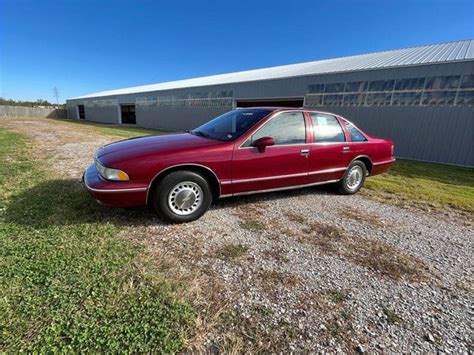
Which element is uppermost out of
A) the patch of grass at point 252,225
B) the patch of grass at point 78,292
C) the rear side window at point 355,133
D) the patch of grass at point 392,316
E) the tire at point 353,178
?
the rear side window at point 355,133

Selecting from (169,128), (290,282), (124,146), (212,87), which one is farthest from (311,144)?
(169,128)

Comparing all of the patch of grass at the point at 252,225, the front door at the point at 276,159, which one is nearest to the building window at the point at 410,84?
the front door at the point at 276,159

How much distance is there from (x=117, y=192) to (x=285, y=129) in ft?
8.62

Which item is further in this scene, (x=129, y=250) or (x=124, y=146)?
(x=124, y=146)

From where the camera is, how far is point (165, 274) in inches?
95.9

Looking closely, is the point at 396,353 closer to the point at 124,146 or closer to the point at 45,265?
the point at 45,265

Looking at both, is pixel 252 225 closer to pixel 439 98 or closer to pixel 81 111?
pixel 439 98

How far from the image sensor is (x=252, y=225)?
3598 mm

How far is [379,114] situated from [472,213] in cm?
783

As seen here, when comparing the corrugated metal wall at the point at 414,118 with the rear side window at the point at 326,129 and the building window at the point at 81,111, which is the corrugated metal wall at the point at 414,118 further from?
the building window at the point at 81,111

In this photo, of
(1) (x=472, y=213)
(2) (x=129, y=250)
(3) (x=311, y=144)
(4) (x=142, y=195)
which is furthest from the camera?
(1) (x=472, y=213)

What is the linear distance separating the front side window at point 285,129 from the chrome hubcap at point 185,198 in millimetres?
1044

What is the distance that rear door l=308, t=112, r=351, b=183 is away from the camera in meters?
4.40

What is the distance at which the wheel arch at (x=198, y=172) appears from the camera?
Answer: 3254 mm
